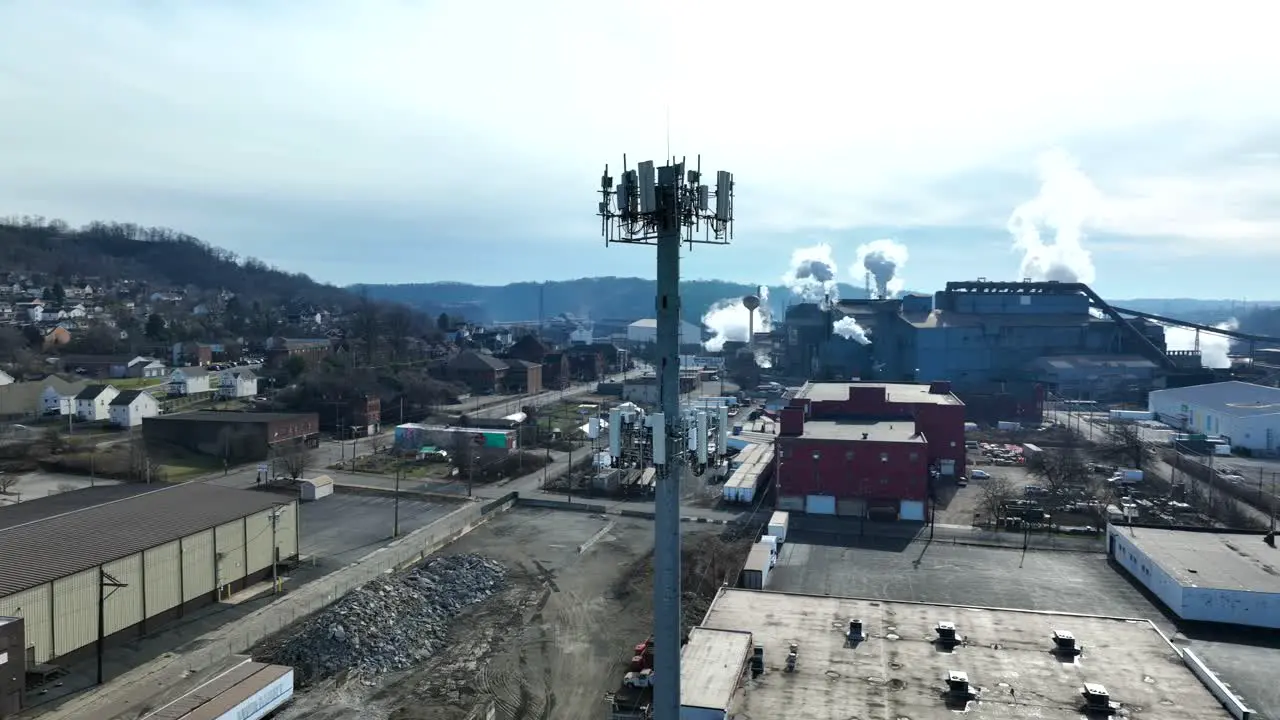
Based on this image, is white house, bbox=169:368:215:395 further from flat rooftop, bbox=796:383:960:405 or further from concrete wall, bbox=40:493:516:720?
flat rooftop, bbox=796:383:960:405

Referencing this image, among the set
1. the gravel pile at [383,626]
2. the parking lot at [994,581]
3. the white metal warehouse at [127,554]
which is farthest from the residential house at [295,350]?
the parking lot at [994,581]

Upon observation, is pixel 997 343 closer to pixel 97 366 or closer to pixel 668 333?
pixel 668 333

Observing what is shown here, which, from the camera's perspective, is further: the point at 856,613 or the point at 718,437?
the point at 856,613

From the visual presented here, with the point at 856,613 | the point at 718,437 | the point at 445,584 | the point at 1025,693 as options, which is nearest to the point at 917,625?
the point at 856,613

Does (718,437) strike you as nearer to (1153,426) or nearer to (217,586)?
(217,586)

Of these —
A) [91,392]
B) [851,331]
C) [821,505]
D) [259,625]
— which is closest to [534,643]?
[259,625]

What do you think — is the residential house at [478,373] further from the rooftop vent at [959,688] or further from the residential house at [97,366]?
the rooftop vent at [959,688]
